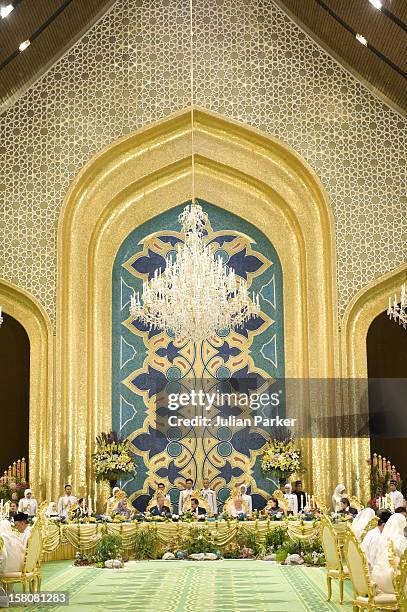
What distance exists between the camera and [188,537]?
13.3 m

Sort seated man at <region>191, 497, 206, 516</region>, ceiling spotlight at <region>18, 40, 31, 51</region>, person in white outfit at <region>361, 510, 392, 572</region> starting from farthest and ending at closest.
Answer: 1. ceiling spotlight at <region>18, 40, 31, 51</region>
2. seated man at <region>191, 497, 206, 516</region>
3. person in white outfit at <region>361, 510, 392, 572</region>

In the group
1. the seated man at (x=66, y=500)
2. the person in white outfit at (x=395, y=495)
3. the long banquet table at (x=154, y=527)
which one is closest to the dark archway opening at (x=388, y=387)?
the person in white outfit at (x=395, y=495)

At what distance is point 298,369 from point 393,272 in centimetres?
239

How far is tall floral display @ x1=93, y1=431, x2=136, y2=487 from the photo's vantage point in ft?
52.5

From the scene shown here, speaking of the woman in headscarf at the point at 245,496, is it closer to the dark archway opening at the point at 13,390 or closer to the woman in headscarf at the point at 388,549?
the dark archway opening at the point at 13,390

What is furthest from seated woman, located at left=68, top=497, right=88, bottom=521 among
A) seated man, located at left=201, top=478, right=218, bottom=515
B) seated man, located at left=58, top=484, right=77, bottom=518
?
seated man, located at left=201, top=478, right=218, bottom=515

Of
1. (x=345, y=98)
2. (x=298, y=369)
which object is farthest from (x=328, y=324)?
(x=345, y=98)

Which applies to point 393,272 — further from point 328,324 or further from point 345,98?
point 345,98

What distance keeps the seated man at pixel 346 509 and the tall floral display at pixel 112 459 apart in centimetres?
391

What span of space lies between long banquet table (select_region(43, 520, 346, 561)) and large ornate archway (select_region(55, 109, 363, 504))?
2.89 metres

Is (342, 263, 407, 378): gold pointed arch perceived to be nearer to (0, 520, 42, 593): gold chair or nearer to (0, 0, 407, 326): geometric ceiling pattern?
(0, 0, 407, 326): geometric ceiling pattern

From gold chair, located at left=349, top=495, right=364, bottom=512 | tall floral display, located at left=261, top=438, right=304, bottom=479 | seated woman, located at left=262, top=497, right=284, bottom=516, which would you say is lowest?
seated woman, located at left=262, top=497, right=284, bottom=516

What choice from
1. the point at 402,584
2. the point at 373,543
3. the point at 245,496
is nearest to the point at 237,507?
the point at 245,496

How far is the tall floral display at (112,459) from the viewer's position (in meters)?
16.0
